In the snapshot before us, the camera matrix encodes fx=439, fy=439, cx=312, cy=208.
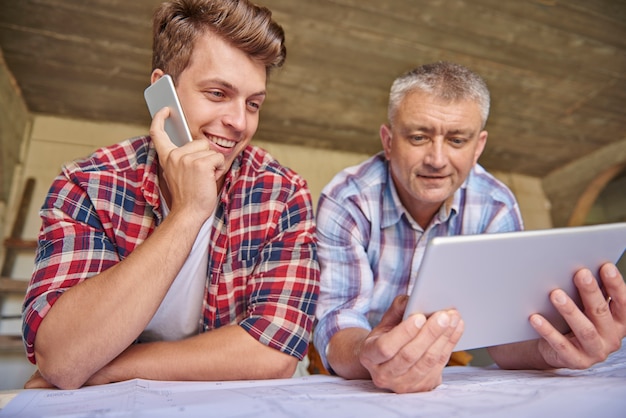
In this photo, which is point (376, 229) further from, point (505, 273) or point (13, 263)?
point (13, 263)

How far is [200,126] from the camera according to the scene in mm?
1190

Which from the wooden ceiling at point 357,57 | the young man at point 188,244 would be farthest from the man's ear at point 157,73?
the wooden ceiling at point 357,57

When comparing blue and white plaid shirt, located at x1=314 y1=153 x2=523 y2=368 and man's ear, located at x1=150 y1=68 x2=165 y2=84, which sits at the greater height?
man's ear, located at x1=150 y1=68 x2=165 y2=84

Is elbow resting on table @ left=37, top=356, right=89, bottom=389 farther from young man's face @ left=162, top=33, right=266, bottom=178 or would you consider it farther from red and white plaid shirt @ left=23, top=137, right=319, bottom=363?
young man's face @ left=162, top=33, right=266, bottom=178

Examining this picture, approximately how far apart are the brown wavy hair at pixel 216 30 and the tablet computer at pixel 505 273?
0.79m

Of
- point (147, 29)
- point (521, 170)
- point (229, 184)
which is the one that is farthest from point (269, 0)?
point (521, 170)

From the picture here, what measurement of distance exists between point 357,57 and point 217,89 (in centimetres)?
279

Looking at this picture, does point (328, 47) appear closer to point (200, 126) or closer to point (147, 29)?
point (147, 29)

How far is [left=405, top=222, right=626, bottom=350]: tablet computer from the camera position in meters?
0.70

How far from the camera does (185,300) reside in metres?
1.16

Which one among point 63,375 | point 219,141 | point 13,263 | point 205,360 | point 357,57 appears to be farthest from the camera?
point 13,263

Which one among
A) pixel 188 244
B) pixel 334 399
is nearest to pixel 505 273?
pixel 334 399

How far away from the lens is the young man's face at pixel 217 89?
1.16 metres

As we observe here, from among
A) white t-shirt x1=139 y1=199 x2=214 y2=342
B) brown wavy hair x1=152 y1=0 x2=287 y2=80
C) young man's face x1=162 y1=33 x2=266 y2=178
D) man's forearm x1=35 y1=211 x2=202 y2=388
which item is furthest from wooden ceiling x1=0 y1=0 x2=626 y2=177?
man's forearm x1=35 y1=211 x2=202 y2=388
